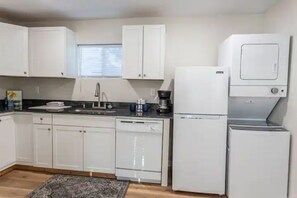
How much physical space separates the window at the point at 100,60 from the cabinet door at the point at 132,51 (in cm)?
44

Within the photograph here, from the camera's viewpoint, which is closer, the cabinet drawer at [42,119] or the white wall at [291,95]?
the white wall at [291,95]

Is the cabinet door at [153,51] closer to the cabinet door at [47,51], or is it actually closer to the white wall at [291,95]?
the cabinet door at [47,51]

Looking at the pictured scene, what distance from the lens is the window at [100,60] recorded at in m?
3.58

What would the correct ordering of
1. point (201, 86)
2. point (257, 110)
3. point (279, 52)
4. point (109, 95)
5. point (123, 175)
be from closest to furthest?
point (279, 52) → point (201, 86) → point (257, 110) → point (123, 175) → point (109, 95)

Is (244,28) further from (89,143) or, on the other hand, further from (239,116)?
(89,143)

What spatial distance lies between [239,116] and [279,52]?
3.01ft

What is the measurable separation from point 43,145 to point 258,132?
286 cm

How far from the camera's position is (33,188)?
106 inches

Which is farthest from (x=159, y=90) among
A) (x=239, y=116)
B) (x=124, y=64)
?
(x=239, y=116)

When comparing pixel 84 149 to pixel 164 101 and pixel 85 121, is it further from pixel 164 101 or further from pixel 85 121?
pixel 164 101

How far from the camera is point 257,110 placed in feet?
8.95

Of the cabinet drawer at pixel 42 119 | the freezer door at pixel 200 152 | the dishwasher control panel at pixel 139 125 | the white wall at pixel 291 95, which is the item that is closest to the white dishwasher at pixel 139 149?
the dishwasher control panel at pixel 139 125

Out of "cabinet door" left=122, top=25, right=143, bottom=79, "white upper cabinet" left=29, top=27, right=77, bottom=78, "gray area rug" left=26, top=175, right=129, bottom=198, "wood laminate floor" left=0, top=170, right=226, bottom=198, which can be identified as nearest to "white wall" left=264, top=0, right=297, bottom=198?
"wood laminate floor" left=0, top=170, right=226, bottom=198

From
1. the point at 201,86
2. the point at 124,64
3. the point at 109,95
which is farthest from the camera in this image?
the point at 109,95
